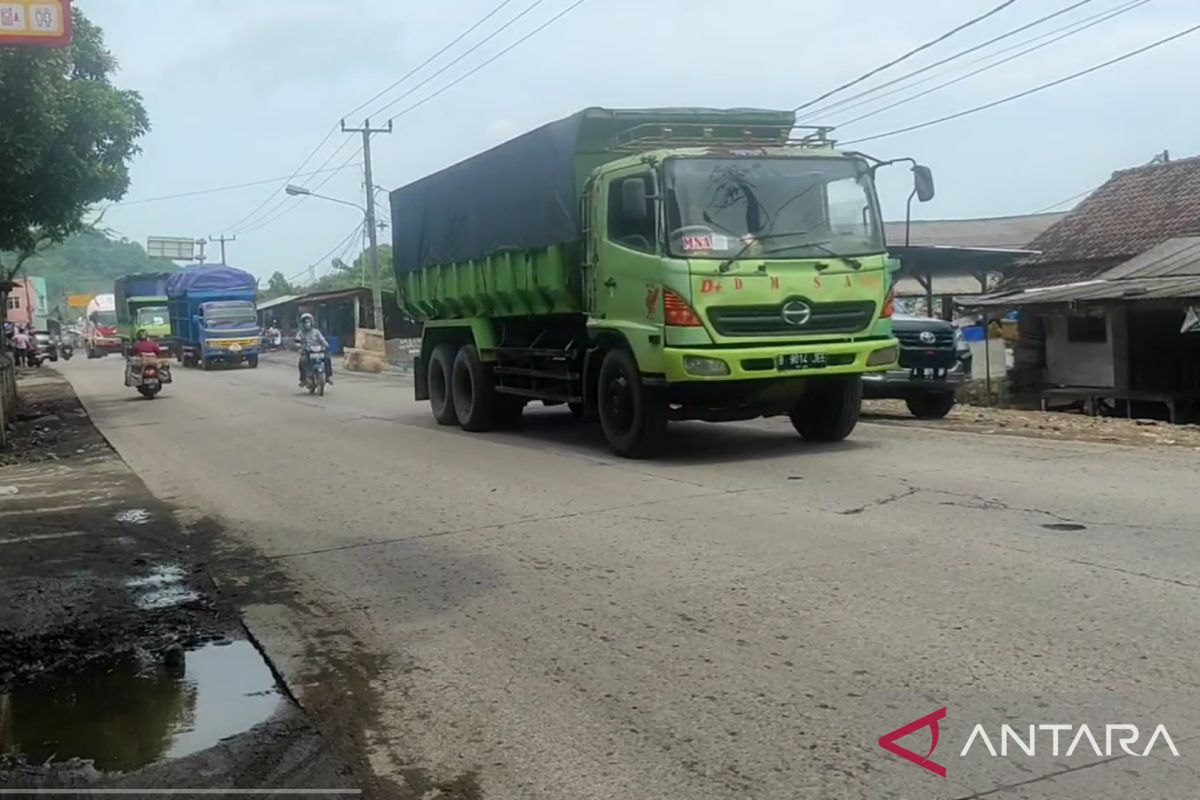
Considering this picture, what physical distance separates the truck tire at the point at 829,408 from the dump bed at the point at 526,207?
2.60m

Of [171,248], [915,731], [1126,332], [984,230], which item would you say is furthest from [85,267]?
[915,731]

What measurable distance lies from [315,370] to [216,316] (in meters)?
15.9

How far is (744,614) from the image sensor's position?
568cm

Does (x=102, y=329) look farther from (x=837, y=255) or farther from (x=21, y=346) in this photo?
(x=837, y=255)

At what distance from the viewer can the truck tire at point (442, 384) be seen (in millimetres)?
16188

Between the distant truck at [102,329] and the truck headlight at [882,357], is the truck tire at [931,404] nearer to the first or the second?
the truck headlight at [882,357]

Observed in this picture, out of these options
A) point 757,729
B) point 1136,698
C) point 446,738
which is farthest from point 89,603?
point 1136,698

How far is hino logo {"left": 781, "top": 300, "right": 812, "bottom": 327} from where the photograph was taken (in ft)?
34.6

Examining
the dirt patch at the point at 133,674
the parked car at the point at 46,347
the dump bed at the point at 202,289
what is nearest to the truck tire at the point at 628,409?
the dirt patch at the point at 133,674

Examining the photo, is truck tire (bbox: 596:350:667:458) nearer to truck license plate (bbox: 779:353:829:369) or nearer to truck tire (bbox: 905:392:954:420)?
truck license plate (bbox: 779:353:829:369)

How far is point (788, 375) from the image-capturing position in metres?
10.5

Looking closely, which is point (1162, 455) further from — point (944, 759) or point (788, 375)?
point (944, 759)

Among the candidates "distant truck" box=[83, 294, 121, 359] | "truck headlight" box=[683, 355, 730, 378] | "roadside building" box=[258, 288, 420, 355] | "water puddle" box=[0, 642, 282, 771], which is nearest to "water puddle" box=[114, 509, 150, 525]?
"water puddle" box=[0, 642, 282, 771]

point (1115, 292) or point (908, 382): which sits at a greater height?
point (1115, 292)
